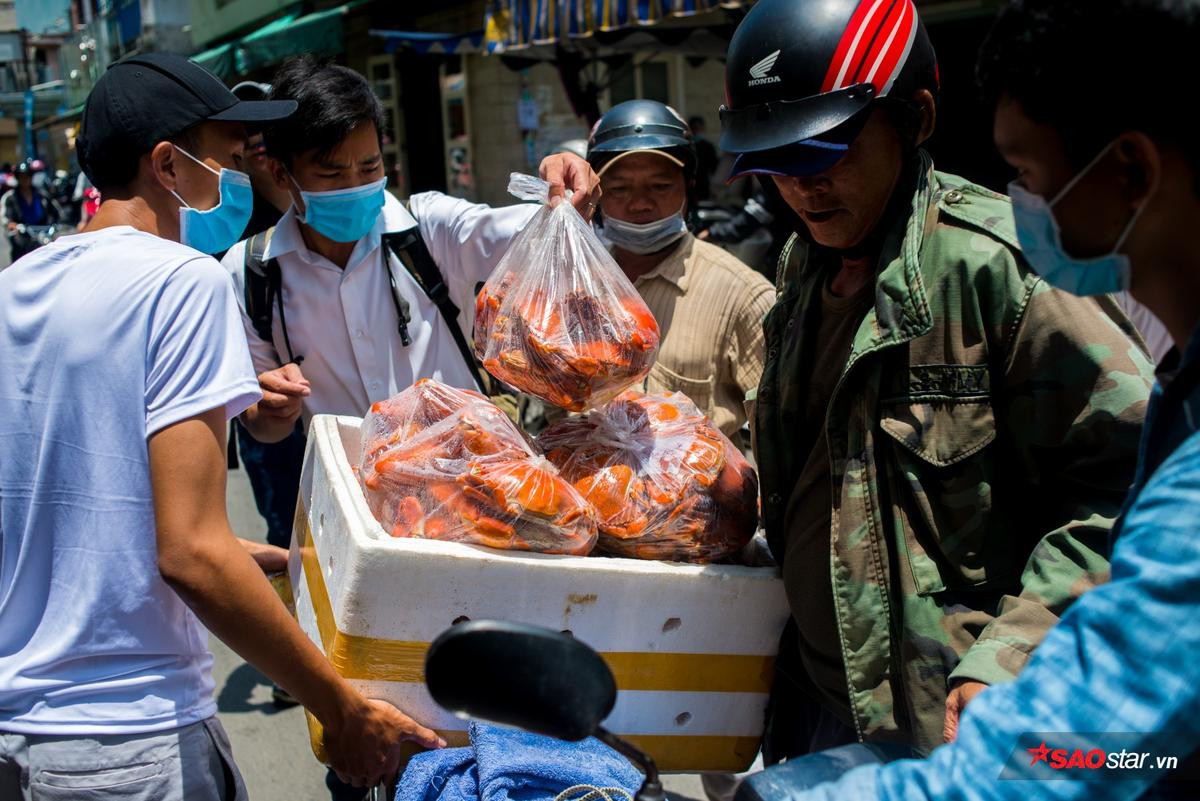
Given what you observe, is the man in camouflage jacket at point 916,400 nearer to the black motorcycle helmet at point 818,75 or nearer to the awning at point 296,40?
the black motorcycle helmet at point 818,75

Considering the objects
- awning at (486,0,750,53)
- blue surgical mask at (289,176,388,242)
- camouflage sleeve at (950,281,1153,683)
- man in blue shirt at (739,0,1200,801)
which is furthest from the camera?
awning at (486,0,750,53)

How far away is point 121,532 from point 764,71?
1.25 metres

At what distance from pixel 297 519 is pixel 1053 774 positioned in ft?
5.63

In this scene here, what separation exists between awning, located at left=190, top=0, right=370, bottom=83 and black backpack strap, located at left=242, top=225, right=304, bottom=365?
11813 mm

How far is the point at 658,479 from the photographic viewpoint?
1806mm

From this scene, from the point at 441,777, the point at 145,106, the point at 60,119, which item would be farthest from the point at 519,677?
the point at 60,119

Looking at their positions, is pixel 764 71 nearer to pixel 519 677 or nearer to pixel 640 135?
pixel 519 677

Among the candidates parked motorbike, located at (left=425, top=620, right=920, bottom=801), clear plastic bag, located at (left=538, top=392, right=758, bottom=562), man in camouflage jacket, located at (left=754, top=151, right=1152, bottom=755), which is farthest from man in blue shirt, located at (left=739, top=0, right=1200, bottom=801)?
clear plastic bag, located at (left=538, top=392, right=758, bottom=562)

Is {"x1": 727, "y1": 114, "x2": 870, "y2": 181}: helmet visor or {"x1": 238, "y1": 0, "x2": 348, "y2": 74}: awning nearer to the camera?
{"x1": 727, "y1": 114, "x2": 870, "y2": 181}: helmet visor

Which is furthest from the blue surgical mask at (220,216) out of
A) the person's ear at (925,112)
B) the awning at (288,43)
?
the awning at (288,43)

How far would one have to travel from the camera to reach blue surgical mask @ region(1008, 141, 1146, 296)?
973 millimetres

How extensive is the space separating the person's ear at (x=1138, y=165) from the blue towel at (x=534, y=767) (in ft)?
3.83

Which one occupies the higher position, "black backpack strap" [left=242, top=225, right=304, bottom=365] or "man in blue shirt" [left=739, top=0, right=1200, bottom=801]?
"man in blue shirt" [left=739, top=0, right=1200, bottom=801]

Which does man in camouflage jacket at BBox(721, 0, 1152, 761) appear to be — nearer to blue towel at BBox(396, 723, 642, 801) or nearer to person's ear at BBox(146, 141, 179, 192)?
blue towel at BBox(396, 723, 642, 801)
